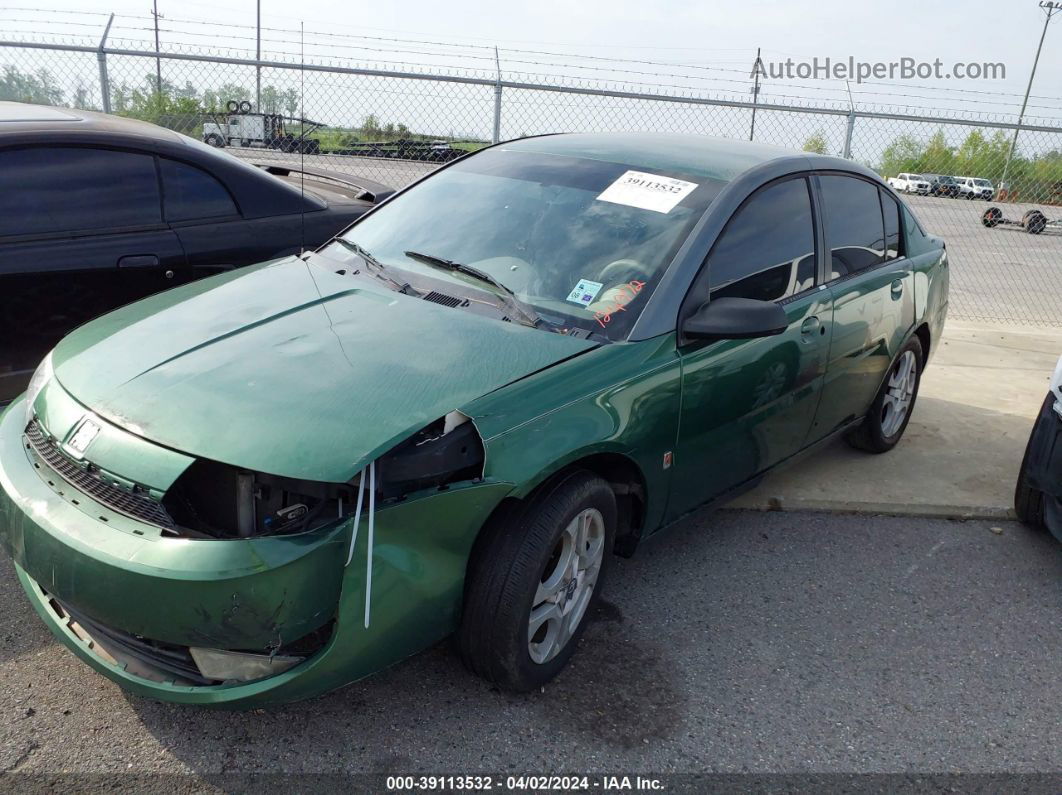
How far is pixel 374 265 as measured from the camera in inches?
138

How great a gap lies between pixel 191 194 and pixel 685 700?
10.8ft

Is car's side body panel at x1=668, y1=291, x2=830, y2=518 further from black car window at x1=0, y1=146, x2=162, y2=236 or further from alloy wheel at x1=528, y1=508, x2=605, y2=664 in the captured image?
black car window at x1=0, y1=146, x2=162, y2=236

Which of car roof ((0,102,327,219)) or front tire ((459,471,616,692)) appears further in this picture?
car roof ((0,102,327,219))

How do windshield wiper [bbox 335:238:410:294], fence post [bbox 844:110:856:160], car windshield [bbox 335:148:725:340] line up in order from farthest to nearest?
fence post [bbox 844:110:856:160] < windshield wiper [bbox 335:238:410:294] < car windshield [bbox 335:148:725:340]

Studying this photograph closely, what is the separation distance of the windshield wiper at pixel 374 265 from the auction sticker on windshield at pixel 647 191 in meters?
0.84

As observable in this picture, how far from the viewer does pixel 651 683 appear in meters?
2.96

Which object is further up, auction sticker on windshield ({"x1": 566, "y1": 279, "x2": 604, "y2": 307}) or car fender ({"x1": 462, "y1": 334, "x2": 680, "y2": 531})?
auction sticker on windshield ({"x1": 566, "y1": 279, "x2": 604, "y2": 307})

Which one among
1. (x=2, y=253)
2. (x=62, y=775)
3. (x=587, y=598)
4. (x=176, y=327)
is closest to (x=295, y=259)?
(x=176, y=327)

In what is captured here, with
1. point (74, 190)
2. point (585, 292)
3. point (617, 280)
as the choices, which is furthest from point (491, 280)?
point (74, 190)

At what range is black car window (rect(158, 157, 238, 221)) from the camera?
4.39 metres

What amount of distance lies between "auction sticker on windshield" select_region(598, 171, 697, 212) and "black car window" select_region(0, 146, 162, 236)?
224 centimetres

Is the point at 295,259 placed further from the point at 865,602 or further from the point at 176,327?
the point at 865,602

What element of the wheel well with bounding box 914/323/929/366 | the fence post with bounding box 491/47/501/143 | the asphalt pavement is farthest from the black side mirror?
the fence post with bounding box 491/47/501/143

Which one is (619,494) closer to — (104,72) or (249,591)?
(249,591)
